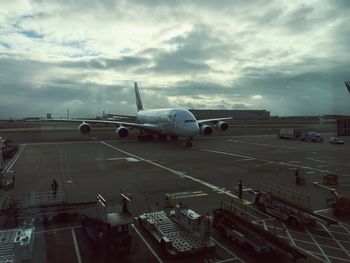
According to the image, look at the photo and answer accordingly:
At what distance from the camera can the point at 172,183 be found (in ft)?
73.5

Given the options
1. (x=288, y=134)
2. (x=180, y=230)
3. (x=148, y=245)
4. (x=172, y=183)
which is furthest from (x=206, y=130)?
(x=148, y=245)

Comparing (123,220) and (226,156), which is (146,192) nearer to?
(123,220)

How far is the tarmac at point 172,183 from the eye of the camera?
1170cm

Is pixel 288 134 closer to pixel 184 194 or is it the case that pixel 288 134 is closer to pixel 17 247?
pixel 184 194

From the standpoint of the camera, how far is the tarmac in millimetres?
11695

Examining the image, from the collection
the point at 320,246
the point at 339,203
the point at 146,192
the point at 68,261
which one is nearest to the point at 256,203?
the point at 339,203

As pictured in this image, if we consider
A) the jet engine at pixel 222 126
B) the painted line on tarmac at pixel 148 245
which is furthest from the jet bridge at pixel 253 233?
the jet engine at pixel 222 126

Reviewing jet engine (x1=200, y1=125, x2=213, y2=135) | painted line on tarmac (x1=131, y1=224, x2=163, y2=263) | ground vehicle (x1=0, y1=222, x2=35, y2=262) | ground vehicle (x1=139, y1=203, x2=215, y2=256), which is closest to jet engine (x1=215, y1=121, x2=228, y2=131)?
jet engine (x1=200, y1=125, x2=213, y2=135)

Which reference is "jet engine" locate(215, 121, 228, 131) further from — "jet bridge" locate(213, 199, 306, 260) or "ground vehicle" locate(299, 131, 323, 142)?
"jet bridge" locate(213, 199, 306, 260)

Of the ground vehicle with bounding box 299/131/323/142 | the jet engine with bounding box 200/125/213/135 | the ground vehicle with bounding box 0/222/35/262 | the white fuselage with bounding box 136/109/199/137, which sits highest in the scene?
the white fuselage with bounding box 136/109/199/137

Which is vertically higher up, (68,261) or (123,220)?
(123,220)

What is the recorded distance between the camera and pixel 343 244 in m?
12.3

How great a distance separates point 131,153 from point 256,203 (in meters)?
23.4

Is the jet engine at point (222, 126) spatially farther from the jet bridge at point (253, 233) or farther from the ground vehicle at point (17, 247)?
the ground vehicle at point (17, 247)
